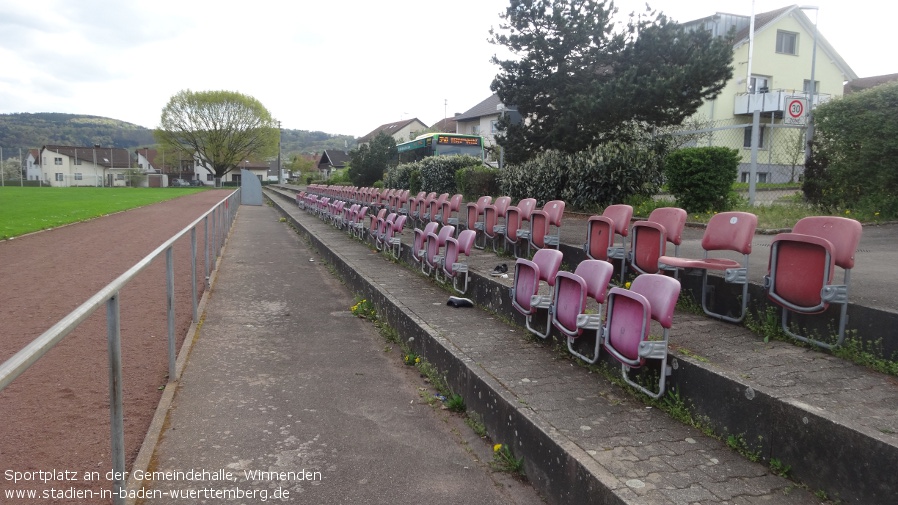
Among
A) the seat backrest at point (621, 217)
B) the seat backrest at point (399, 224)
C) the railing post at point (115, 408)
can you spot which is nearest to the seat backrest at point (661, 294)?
the seat backrest at point (621, 217)

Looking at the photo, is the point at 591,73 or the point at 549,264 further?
the point at 591,73

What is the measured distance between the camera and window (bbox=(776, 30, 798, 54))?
32.2 meters

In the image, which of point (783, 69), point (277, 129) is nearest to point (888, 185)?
point (783, 69)

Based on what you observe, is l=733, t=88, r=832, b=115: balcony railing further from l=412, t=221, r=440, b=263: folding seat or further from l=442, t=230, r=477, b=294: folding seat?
l=442, t=230, r=477, b=294: folding seat

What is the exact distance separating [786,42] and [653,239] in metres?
32.8

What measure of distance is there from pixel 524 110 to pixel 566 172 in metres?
2.36

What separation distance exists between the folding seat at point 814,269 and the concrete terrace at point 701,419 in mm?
199

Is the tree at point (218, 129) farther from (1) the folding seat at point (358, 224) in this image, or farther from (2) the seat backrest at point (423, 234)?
(2) the seat backrest at point (423, 234)

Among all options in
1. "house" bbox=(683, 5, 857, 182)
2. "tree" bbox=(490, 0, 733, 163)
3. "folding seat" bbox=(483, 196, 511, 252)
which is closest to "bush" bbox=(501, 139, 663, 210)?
"tree" bbox=(490, 0, 733, 163)

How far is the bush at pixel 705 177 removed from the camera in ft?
32.8

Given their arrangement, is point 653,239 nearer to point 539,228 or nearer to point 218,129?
point 539,228

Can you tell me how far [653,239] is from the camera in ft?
18.6

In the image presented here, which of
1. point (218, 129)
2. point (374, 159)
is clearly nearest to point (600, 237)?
point (374, 159)

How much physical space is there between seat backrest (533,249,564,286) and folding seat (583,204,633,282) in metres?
1.11
